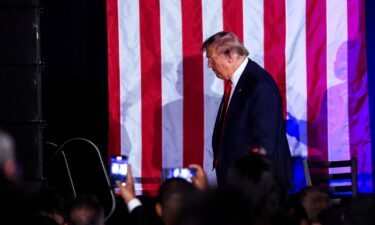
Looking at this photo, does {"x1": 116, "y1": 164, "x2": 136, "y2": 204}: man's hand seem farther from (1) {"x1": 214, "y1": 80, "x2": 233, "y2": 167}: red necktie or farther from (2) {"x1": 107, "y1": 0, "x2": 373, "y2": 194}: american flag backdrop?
(2) {"x1": 107, "y1": 0, "x2": 373, "y2": 194}: american flag backdrop

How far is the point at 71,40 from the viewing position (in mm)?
6820

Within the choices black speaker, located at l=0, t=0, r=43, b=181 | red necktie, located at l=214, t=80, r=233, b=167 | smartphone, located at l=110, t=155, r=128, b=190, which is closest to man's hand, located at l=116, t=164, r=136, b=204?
smartphone, located at l=110, t=155, r=128, b=190

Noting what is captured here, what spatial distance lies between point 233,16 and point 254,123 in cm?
198

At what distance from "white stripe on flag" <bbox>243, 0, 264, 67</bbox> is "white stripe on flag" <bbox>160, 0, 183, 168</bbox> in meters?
0.49

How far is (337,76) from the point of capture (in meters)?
6.53

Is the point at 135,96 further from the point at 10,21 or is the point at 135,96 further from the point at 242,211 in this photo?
the point at 242,211

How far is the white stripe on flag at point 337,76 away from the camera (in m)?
6.51

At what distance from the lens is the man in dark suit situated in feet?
15.5

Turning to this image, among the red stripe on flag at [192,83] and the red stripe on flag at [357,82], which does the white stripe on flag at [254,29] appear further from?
the red stripe on flag at [357,82]

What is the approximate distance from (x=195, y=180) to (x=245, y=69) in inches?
43.8

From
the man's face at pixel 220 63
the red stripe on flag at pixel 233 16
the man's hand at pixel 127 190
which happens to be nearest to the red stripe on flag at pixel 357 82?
the red stripe on flag at pixel 233 16

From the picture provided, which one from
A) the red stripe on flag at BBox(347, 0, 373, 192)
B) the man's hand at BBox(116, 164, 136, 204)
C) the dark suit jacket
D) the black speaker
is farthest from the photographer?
the red stripe on flag at BBox(347, 0, 373, 192)

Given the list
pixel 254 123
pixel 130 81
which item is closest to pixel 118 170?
pixel 254 123

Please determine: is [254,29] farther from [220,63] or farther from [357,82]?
[220,63]
